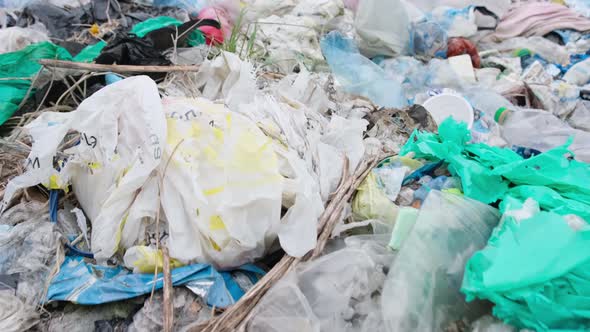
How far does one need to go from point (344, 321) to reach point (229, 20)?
2.54 m

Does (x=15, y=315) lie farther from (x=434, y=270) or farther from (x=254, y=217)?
(x=434, y=270)

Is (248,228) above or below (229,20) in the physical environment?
above

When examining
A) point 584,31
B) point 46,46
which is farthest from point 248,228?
point 584,31

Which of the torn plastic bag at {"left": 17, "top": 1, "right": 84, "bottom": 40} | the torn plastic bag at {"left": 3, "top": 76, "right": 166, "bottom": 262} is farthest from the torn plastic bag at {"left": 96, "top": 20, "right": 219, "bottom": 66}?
the torn plastic bag at {"left": 17, "top": 1, "right": 84, "bottom": 40}

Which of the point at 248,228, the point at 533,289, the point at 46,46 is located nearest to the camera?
the point at 533,289

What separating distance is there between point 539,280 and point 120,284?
0.95 meters

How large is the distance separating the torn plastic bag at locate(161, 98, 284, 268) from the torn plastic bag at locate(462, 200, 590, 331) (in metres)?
0.47

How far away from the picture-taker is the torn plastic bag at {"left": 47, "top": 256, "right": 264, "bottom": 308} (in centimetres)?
104


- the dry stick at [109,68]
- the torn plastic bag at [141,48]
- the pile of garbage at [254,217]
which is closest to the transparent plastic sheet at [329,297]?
the pile of garbage at [254,217]

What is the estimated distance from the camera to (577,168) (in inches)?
51.4

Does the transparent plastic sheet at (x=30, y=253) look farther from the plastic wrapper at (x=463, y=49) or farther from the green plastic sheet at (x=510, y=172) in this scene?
the plastic wrapper at (x=463, y=49)

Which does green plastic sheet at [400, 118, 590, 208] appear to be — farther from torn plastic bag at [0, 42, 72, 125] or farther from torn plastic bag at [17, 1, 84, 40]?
torn plastic bag at [17, 1, 84, 40]

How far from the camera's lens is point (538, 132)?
2125 mm

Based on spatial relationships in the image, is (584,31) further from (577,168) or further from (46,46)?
(46,46)
